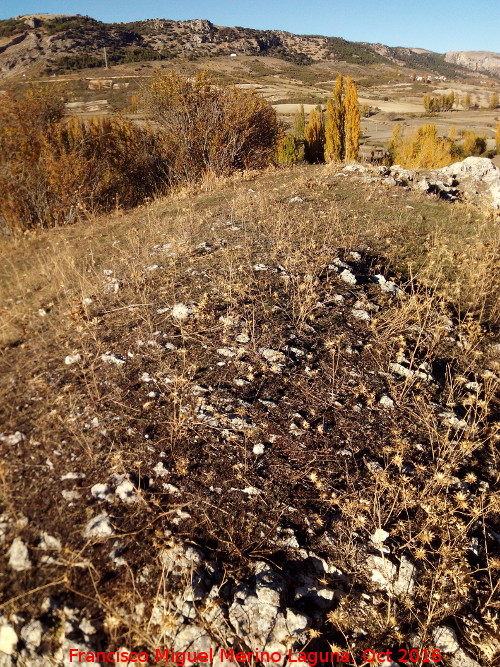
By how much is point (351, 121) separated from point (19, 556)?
1922 cm

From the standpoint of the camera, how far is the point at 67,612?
67.1 inches

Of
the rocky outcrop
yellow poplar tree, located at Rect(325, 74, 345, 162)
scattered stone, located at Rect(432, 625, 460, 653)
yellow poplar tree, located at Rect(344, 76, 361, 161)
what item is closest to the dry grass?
scattered stone, located at Rect(432, 625, 460, 653)

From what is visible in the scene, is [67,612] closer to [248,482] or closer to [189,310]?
[248,482]

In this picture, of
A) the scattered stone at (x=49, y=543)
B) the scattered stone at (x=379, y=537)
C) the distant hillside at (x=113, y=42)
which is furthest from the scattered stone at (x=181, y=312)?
the distant hillside at (x=113, y=42)

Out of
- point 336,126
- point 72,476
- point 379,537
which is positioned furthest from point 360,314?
point 336,126

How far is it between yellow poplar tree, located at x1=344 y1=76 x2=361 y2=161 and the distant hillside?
7613 centimetres

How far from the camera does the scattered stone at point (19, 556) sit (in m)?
1.84

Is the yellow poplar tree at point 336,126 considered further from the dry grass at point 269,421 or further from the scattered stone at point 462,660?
the scattered stone at point 462,660

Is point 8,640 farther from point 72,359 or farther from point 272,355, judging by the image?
point 272,355

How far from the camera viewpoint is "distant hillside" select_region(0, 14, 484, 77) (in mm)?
76500

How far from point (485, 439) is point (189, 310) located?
9.15 ft

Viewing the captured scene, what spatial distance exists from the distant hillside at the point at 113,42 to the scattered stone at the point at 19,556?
9014 centimetres

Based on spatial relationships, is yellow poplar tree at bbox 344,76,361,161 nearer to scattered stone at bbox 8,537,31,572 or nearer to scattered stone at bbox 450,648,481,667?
scattered stone at bbox 450,648,481,667

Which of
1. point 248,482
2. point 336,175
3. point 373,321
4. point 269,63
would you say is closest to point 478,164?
point 336,175
